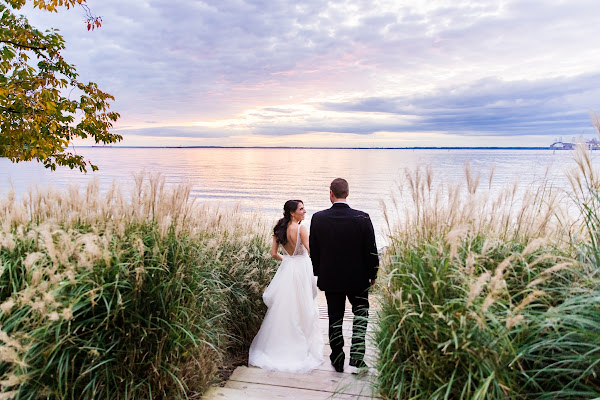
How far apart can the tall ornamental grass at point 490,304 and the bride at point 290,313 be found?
1.96 metres

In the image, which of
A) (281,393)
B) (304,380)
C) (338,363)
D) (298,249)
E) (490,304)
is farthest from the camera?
(298,249)

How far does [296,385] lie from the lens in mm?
3961

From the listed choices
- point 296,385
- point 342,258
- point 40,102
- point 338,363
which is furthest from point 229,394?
point 40,102

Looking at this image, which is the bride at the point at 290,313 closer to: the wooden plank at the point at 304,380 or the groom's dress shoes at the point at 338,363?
the groom's dress shoes at the point at 338,363

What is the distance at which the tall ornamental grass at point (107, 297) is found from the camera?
2646 millimetres

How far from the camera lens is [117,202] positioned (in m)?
3.60

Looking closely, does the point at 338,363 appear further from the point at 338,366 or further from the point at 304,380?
the point at 304,380

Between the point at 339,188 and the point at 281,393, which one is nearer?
the point at 281,393

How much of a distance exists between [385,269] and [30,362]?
279 cm

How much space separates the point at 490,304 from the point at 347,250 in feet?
8.26

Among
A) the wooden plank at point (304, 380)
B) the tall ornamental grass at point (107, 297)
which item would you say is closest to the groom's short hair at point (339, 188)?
the tall ornamental grass at point (107, 297)

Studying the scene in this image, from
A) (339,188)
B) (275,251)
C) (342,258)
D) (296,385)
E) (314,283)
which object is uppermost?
(339,188)

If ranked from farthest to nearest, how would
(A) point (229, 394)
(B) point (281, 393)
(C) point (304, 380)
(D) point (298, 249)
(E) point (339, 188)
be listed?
(D) point (298, 249), (E) point (339, 188), (C) point (304, 380), (B) point (281, 393), (A) point (229, 394)

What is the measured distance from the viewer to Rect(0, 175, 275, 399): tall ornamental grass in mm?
2646
